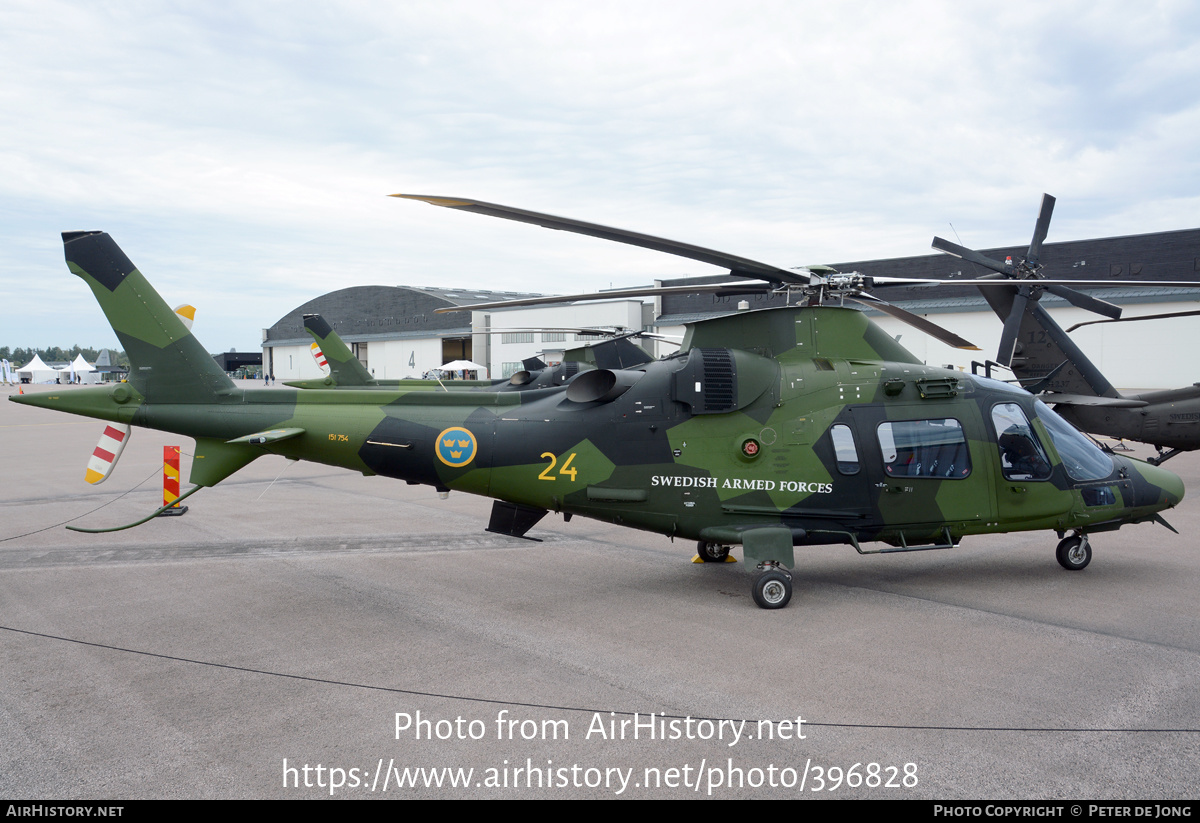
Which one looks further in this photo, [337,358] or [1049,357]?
[337,358]

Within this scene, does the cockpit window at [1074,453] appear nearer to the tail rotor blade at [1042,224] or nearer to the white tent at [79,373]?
the tail rotor blade at [1042,224]

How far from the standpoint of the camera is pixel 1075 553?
852 centimetres

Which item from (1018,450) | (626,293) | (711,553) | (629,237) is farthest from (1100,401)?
(629,237)

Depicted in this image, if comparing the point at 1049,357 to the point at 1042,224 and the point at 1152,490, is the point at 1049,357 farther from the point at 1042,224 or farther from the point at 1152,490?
the point at 1152,490

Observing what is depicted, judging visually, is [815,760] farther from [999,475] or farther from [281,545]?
[281,545]

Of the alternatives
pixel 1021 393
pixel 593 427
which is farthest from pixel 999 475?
pixel 593 427

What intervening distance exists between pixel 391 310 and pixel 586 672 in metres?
70.8

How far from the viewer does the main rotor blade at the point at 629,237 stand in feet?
17.2

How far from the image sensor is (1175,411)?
1395cm

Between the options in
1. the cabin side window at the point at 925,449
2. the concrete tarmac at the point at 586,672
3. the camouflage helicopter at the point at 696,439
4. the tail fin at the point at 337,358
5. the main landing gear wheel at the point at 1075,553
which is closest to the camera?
the concrete tarmac at the point at 586,672

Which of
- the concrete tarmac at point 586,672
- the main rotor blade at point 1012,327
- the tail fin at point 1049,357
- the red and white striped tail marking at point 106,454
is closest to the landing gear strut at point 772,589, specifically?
the concrete tarmac at point 586,672

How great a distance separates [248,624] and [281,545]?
3.41 meters

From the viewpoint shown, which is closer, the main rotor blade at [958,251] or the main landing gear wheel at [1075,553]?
the main landing gear wheel at [1075,553]

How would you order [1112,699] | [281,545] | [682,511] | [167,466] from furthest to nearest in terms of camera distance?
[167,466] < [281,545] < [682,511] < [1112,699]
